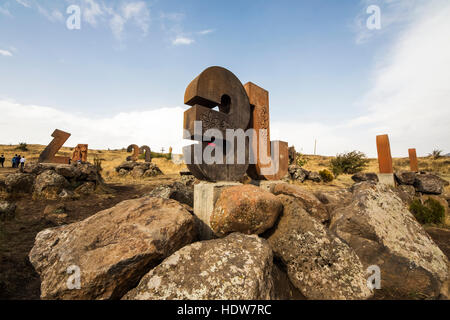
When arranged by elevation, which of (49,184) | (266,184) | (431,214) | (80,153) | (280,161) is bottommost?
(431,214)

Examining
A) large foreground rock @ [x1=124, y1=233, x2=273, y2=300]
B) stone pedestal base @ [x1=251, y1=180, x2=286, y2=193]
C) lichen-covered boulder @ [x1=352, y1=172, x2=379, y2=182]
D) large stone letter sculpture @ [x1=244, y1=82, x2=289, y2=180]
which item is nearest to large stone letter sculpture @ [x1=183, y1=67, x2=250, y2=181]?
large stone letter sculpture @ [x1=244, y1=82, x2=289, y2=180]

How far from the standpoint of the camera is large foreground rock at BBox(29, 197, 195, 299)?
1578 mm

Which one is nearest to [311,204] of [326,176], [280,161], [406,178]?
[280,161]

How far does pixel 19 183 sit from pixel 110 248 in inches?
291

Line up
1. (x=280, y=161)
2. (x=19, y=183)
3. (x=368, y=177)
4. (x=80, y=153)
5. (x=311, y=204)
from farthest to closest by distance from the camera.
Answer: (x=80, y=153) → (x=368, y=177) → (x=19, y=183) → (x=280, y=161) → (x=311, y=204)

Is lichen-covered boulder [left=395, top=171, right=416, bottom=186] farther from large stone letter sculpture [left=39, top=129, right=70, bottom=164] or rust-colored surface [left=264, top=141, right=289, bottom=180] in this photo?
large stone letter sculpture [left=39, top=129, right=70, bottom=164]

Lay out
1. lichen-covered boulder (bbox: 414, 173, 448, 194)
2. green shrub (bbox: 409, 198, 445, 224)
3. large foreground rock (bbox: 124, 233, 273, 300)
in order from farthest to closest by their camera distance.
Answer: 1. lichen-covered boulder (bbox: 414, 173, 448, 194)
2. green shrub (bbox: 409, 198, 445, 224)
3. large foreground rock (bbox: 124, 233, 273, 300)

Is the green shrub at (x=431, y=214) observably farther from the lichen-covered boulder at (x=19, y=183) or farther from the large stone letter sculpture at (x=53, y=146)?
the large stone letter sculpture at (x=53, y=146)

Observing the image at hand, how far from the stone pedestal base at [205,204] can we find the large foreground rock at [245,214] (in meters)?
0.28

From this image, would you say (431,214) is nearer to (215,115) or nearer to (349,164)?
(215,115)

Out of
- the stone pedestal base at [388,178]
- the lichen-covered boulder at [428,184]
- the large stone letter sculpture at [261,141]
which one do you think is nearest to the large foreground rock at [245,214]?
the large stone letter sculpture at [261,141]

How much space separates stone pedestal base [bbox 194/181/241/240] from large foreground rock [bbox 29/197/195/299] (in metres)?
0.32

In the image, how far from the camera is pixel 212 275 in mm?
1598
